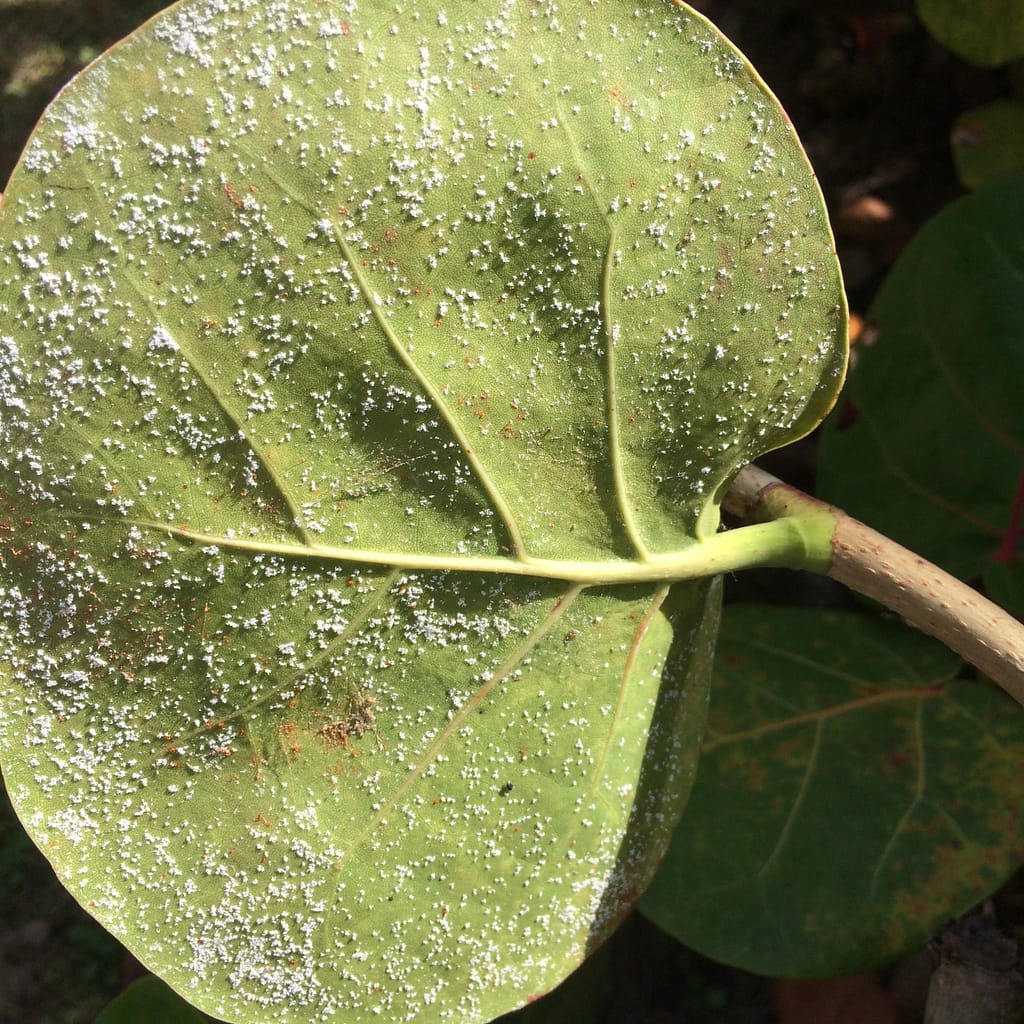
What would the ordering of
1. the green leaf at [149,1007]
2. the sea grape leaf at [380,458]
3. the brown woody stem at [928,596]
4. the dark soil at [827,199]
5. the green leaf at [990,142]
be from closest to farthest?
the sea grape leaf at [380,458], the brown woody stem at [928,596], the green leaf at [149,1007], the green leaf at [990,142], the dark soil at [827,199]

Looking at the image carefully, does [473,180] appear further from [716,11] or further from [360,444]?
[716,11]

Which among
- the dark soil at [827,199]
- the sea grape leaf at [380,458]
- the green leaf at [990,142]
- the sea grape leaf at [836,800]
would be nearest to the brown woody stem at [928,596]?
the sea grape leaf at [380,458]

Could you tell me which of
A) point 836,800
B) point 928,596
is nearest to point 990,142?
point 928,596

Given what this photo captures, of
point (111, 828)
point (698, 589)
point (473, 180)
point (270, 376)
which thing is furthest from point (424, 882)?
point (473, 180)

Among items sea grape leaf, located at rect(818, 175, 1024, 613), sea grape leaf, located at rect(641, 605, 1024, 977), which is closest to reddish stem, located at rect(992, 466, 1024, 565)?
sea grape leaf, located at rect(818, 175, 1024, 613)

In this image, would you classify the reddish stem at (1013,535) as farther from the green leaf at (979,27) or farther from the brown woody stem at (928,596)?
the green leaf at (979,27)

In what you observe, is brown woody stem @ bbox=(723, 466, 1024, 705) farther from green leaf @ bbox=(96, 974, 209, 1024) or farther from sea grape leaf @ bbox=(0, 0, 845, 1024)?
green leaf @ bbox=(96, 974, 209, 1024)
